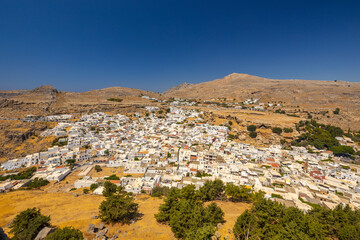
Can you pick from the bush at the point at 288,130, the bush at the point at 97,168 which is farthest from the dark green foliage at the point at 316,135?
the bush at the point at 97,168

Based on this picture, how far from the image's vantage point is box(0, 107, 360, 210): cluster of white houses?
2141 cm

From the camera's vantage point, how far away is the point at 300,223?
408 inches

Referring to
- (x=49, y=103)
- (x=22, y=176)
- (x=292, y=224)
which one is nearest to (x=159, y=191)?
(x=292, y=224)

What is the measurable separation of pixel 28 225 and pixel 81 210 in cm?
570

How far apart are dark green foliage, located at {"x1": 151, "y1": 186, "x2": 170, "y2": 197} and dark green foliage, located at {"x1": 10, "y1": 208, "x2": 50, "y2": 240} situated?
37.4 ft

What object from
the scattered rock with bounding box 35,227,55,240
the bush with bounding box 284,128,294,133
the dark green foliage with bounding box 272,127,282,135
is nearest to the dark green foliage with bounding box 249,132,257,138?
the dark green foliage with bounding box 272,127,282,135

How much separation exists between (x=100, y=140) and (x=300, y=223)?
123 ft

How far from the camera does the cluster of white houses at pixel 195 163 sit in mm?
21406

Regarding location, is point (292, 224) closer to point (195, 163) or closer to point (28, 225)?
point (28, 225)

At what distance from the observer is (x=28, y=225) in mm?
9789

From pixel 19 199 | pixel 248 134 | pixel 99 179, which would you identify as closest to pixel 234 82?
pixel 248 134

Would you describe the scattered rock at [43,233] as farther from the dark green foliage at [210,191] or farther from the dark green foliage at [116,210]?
the dark green foliage at [210,191]

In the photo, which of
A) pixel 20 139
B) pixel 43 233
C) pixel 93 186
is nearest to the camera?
pixel 43 233

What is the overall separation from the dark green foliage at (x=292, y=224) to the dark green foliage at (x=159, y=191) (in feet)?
36.5
